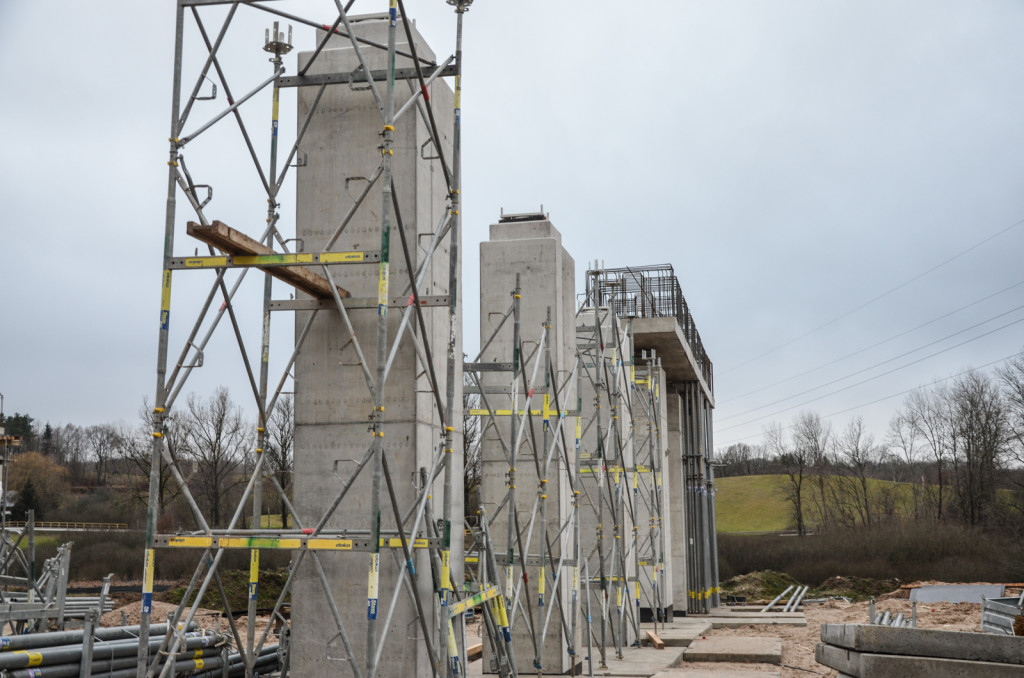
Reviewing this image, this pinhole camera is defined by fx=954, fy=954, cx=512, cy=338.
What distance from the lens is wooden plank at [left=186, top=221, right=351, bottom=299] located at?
7.70m

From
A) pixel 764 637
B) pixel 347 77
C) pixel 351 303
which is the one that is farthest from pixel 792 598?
pixel 347 77

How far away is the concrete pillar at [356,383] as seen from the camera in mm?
9039

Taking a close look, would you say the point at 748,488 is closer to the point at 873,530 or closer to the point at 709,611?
the point at 873,530

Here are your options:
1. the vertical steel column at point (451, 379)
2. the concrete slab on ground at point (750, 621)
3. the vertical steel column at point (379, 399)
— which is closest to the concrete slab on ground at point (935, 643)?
the vertical steel column at point (451, 379)

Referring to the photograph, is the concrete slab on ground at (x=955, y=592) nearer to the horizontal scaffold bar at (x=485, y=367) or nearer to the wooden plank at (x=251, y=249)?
the horizontal scaffold bar at (x=485, y=367)

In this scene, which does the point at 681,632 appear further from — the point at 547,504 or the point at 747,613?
the point at 547,504

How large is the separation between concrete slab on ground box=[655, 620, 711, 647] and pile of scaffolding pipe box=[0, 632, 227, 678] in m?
11.1

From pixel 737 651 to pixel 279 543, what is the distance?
41.1 ft

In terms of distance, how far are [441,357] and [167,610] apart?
1873 cm

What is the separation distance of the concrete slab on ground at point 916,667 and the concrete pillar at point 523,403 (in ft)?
16.9

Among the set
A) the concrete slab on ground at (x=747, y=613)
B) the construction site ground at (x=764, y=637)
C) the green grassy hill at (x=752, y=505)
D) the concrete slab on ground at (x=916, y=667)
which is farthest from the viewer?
the green grassy hill at (x=752, y=505)

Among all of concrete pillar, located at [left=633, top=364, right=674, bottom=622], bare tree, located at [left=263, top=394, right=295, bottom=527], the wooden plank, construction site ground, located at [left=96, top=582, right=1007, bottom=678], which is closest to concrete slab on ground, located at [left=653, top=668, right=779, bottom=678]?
construction site ground, located at [left=96, top=582, right=1007, bottom=678]

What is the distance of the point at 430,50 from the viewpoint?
33.8ft

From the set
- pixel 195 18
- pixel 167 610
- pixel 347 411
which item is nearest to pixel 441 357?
pixel 347 411
